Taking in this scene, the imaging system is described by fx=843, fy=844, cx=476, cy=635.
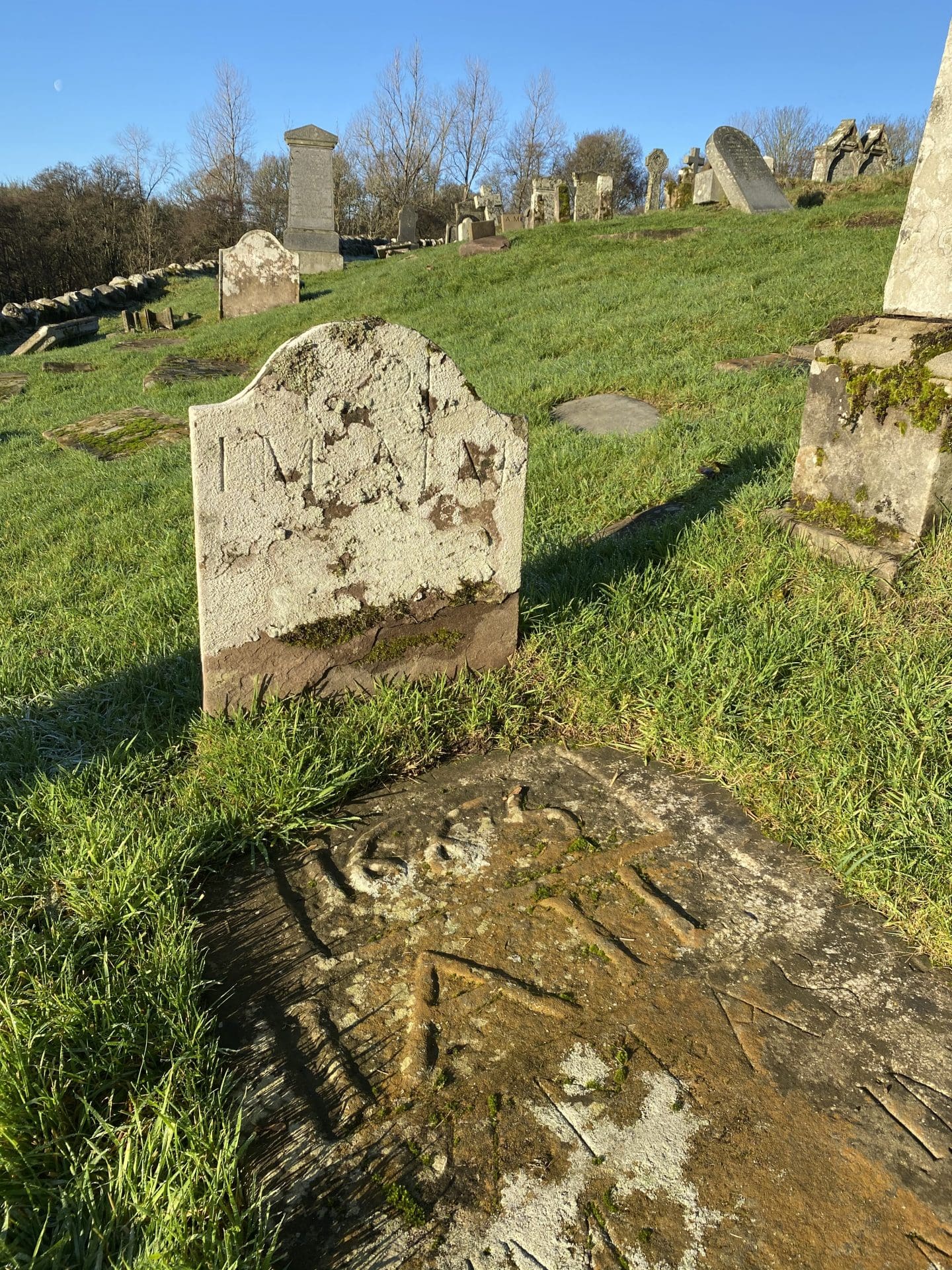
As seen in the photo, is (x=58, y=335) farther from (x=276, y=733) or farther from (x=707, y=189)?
(x=276, y=733)

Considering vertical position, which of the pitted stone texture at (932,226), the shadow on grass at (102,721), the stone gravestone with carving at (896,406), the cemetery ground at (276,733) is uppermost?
the pitted stone texture at (932,226)

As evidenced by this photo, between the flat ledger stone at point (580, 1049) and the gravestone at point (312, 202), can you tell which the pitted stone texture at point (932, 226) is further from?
the gravestone at point (312, 202)

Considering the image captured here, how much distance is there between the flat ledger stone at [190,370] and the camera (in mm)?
10766

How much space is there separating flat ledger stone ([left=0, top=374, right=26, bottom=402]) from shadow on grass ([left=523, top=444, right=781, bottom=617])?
407 inches

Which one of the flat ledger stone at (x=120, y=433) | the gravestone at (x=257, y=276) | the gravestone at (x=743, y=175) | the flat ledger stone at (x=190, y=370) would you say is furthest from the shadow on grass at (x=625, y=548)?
the gravestone at (x=743, y=175)

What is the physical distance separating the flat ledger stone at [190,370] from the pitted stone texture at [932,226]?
8825 millimetres

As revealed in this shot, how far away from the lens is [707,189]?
58.9 ft

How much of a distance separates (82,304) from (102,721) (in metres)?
19.3

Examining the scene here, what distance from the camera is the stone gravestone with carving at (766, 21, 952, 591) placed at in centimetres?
347

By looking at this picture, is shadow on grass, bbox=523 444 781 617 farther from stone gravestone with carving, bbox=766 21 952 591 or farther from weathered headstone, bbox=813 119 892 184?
weathered headstone, bbox=813 119 892 184

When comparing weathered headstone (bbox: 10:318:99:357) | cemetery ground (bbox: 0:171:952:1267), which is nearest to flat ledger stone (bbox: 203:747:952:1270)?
cemetery ground (bbox: 0:171:952:1267)

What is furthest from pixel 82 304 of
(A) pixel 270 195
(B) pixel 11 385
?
(A) pixel 270 195

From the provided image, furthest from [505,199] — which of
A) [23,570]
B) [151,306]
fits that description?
[23,570]

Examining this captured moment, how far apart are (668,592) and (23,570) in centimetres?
388
